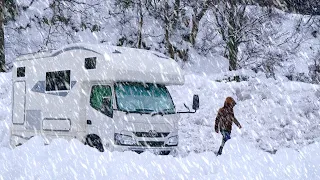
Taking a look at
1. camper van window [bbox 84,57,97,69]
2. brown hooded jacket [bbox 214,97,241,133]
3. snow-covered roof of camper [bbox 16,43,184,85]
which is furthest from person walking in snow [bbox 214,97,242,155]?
camper van window [bbox 84,57,97,69]

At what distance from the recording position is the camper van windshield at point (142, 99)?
39.4 ft

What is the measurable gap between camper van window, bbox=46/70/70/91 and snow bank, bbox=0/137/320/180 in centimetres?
374

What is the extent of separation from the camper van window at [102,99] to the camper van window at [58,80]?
2.66 ft

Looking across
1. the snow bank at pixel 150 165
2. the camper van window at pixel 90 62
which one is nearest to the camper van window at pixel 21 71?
the camper van window at pixel 90 62

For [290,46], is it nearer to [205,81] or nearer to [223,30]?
[223,30]

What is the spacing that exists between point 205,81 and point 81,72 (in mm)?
11600

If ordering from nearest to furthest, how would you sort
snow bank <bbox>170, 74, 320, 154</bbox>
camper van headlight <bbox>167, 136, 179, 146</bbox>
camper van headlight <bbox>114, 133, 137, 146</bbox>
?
camper van headlight <bbox>114, 133, 137, 146</bbox>, camper van headlight <bbox>167, 136, 179, 146</bbox>, snow bank <bbox>170, 74, 320, 154</bbox>

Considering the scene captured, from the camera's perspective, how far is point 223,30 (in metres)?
32.2

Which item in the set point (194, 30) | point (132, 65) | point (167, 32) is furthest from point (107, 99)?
point (194, 30)

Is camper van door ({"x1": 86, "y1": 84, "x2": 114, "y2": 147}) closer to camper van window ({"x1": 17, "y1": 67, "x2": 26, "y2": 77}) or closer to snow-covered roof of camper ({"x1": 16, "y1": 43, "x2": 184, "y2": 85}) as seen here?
snow-covered roof of camper ({"x1": 16, "y1": 43, "x2": 184, "y2": 85})

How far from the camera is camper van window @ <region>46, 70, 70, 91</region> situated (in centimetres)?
1290

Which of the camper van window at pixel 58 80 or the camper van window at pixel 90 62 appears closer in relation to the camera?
the camper van window at pixel 90 62

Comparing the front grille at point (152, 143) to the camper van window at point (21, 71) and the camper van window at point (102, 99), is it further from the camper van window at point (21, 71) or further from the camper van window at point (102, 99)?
the camper van window at point (21, 71)

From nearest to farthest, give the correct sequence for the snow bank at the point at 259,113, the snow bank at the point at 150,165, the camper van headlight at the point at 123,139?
the snow bank at the point at 150,165 < the camper van headlight at the point at 123,139 < the snow bank at the point at 259,113
